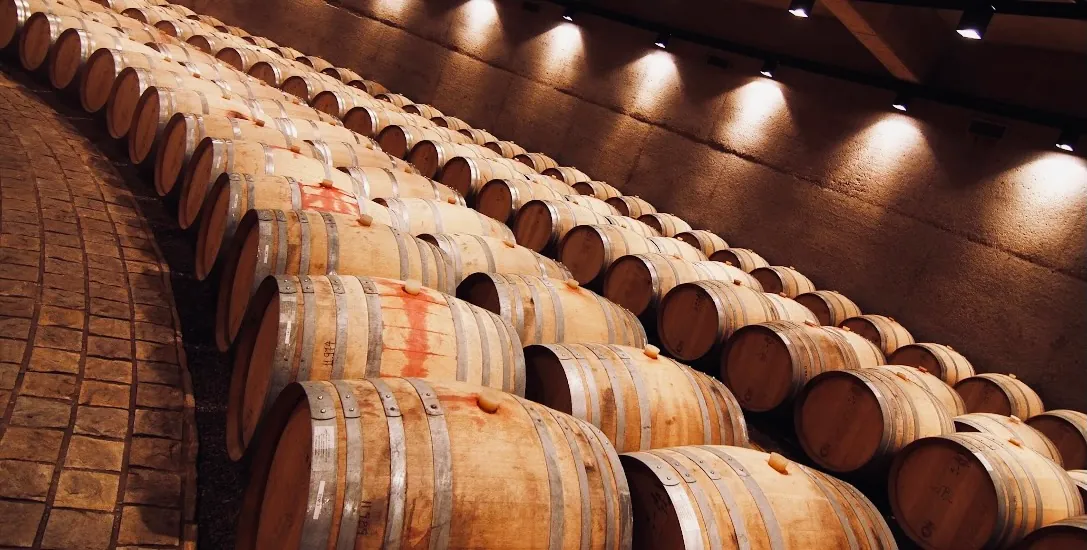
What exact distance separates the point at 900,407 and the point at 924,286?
4.50 meters

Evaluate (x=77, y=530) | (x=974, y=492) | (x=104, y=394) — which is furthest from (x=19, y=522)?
(x=974, y=492)

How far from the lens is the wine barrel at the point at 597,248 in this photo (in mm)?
5590

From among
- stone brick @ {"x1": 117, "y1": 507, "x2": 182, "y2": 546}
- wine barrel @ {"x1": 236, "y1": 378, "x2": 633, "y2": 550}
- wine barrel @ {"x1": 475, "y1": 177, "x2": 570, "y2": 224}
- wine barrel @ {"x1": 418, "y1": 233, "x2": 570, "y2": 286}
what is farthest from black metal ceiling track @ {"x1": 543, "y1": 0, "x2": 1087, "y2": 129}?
stone brick @ {"x1": 117, "y1": 507, "x2": 182, "y2": 546}

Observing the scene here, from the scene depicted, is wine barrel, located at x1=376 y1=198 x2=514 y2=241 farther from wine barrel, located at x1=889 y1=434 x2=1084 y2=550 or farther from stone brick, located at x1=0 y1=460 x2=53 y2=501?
wine barrel, located at x1=889 y1=434 x2=1084 y2=550

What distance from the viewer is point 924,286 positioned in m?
7.63

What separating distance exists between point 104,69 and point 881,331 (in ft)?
27.5

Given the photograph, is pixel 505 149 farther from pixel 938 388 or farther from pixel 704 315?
pixel 938 388

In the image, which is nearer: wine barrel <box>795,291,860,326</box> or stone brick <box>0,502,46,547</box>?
stone brick <box>0,502,46,547</box>

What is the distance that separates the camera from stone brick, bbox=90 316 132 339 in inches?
122

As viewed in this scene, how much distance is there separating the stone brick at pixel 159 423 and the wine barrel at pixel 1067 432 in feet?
21.2

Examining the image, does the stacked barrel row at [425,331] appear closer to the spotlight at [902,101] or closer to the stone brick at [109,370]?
the stone brick at [109,370]

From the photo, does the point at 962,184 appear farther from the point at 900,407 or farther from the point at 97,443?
the point at 97,443

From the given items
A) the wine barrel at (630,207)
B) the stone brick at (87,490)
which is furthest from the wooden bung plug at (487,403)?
the wine barrel at (630,207)

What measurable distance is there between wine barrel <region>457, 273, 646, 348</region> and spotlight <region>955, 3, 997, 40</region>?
4488 mm
